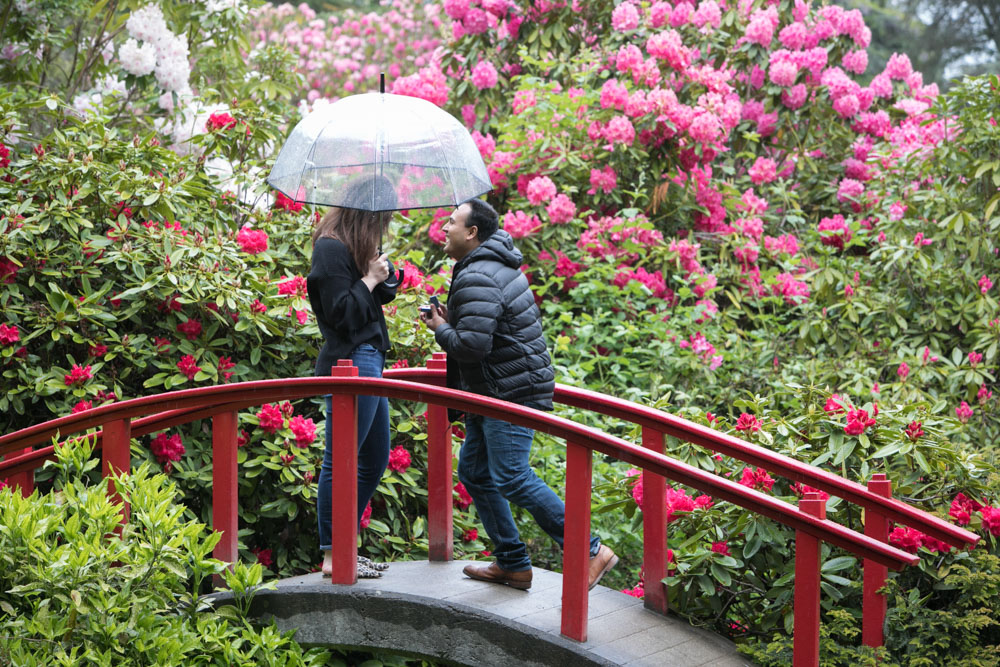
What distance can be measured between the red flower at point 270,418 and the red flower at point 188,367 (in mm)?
420

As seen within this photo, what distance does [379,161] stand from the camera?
12.6ft

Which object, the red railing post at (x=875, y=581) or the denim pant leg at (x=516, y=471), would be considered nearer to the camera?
the red railing post at (x=875, y=581)

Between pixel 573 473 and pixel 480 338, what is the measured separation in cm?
56

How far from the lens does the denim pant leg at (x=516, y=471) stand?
376 cm

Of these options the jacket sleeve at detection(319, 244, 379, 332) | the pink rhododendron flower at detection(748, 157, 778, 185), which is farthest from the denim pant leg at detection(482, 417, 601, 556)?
the pink rhododendron flower at detection(748, 157, 778, 185)

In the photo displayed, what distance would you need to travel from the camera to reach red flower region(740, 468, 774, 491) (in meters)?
3.96

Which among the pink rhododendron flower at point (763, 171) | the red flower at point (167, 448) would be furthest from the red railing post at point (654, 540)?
the pink rhododendron flower at point (763, 171)

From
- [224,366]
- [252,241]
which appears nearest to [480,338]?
[224,366]

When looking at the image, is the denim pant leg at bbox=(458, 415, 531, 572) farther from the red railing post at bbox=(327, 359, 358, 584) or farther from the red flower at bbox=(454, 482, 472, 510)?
the red flower at bbox=(454, 482, 472, 510)

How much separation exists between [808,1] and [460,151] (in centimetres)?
590

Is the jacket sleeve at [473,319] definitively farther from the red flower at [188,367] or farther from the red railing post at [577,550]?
the red flower at [188,367]

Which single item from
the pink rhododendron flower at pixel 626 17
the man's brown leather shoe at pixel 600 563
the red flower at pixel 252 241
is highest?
the pink rhododendron flower at pixel 626 17

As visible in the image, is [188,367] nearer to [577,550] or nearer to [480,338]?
[480,338]

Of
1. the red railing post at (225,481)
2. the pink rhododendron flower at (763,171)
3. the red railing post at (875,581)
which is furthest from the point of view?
the pink rhododendron flower at (763,171)
